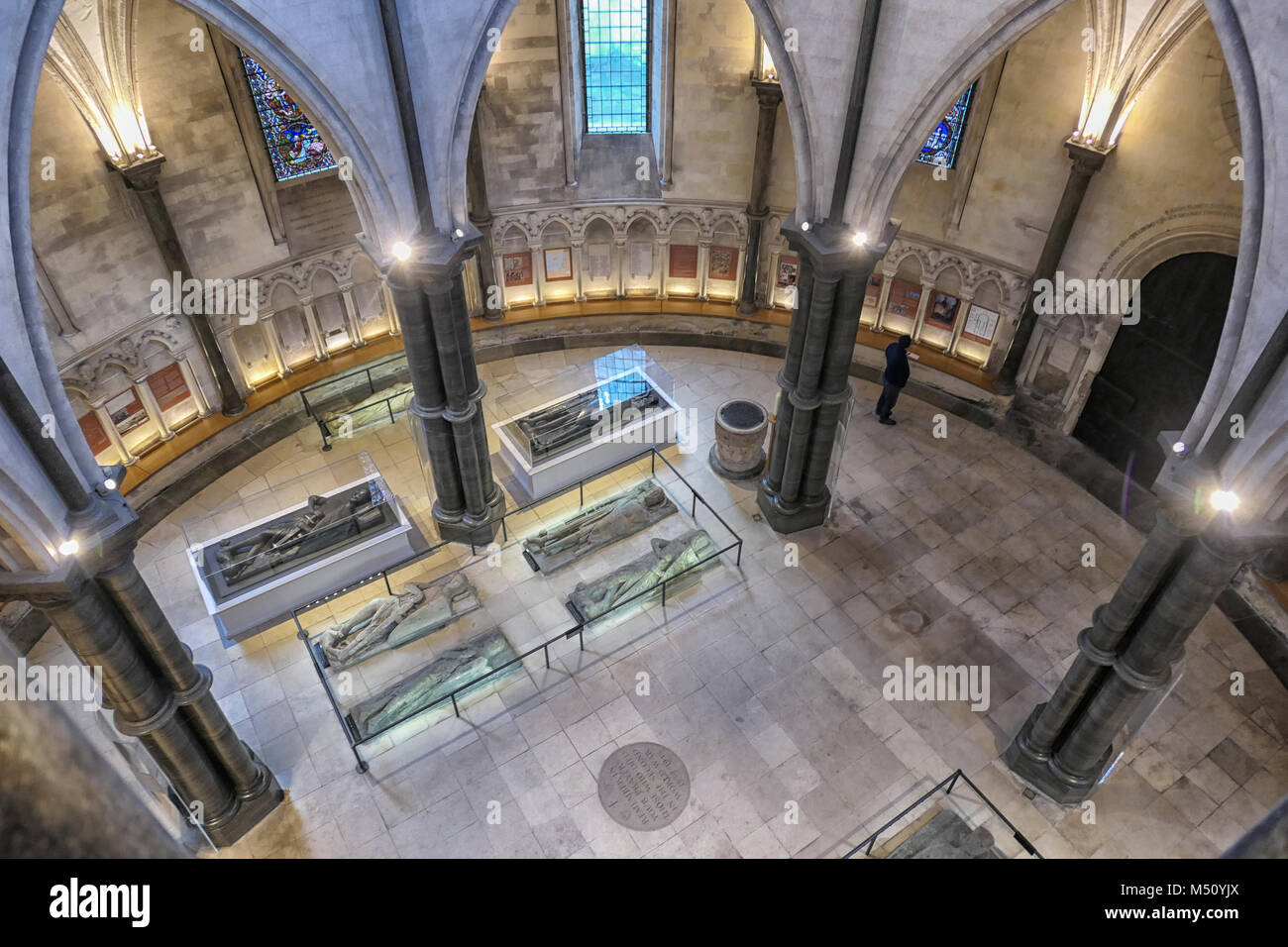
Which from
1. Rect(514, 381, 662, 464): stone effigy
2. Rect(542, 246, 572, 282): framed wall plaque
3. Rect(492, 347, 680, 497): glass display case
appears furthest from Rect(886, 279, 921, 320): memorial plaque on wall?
Rect(542, 246, 572, 282): framed wall plaque

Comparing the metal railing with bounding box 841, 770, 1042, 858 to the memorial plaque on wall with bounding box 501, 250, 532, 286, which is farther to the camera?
the memorial plaque on wall with bounding box 501, 250, 532, 286

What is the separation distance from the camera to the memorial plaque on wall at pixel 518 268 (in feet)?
65.9

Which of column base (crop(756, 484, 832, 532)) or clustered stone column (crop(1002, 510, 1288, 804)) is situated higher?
clustered stone column (crop(1002, 510, 1288, 804))

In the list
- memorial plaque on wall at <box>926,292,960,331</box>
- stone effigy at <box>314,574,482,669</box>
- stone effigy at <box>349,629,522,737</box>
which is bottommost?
stone effigy at <box>349,629,522,737</box>

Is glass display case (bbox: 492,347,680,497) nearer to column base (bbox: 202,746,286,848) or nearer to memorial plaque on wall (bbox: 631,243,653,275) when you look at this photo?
memorial plaque on wall (bbox: 631,243,653,275)

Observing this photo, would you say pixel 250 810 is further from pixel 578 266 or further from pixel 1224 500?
pixel 578 266

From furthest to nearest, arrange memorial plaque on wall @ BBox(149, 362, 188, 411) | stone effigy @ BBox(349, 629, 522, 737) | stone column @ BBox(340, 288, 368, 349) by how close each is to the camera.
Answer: stone column @ BBox(340, 288, 368, 349) < memorial plaque on wall @ BBox(149, 362, 188, 411) < stone effigy @ BBox(349, 629, 522, 737)

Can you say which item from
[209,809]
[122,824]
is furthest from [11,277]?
[122,824]

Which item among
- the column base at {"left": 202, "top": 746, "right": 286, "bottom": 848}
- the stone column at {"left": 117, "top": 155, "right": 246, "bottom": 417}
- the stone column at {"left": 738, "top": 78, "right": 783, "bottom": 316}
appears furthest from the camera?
the stone column at {"left": 738, "top": 78, "right": 783, "bottom": 316}

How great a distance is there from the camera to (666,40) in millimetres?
17734

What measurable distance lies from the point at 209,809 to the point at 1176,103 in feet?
56.2

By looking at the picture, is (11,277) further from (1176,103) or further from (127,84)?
(1176,103)

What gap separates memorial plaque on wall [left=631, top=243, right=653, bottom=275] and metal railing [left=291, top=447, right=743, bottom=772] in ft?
19.0

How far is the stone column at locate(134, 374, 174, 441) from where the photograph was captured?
53.3 feet
